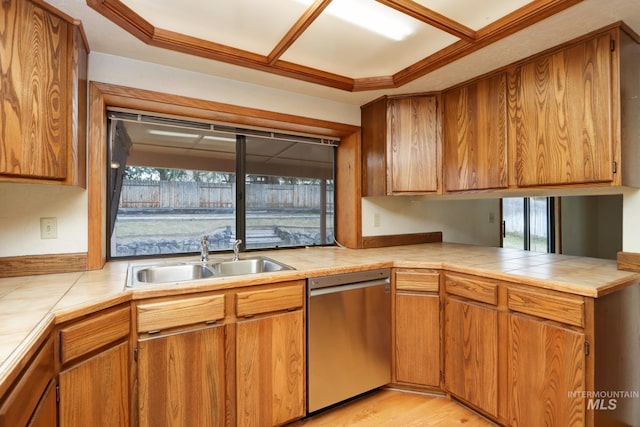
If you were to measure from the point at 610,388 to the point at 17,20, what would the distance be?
2985 mm

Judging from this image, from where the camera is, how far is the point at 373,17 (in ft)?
5.19

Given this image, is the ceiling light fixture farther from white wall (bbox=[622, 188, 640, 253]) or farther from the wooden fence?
white wall (bbox=[622, 188, 640, 253])

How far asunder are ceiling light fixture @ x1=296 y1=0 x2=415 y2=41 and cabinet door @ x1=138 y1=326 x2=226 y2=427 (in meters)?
1.68

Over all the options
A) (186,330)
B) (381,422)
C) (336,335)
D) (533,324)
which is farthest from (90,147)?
(533,324)

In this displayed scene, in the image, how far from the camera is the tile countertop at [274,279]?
1.04 metres

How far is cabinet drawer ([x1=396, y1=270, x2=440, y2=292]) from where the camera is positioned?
2.01 meters

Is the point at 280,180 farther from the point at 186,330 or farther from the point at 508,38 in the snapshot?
the point at 508,38

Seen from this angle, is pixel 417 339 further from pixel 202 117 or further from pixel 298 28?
pixel 202 117

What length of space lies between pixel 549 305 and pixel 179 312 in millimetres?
1741

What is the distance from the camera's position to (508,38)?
5.40 ft

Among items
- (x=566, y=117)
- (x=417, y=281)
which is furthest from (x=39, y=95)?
(x=566, y=117)

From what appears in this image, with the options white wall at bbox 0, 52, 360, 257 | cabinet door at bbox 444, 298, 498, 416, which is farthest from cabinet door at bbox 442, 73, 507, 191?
white wall at bbox 0, 52, 360, 257

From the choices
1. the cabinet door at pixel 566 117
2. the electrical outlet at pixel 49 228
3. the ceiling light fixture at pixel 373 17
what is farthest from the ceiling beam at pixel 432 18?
the electrical outlet at pixel 49 228

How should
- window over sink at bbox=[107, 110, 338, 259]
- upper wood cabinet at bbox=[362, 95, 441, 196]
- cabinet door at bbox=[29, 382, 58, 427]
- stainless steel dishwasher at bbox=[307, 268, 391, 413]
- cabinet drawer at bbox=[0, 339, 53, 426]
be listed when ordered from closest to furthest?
cabinet drawer at bbox=[0, 339, 53, 426] → cabinet door at bbox=[29, 382, 58, 427] → stainless steel dishwasher at bbox=[307, 268, 391, 413] → window over sink at bbox=[107, 110, 338, 259] → upper wood cabinet at bbox=[362, 95, 441, 196]
